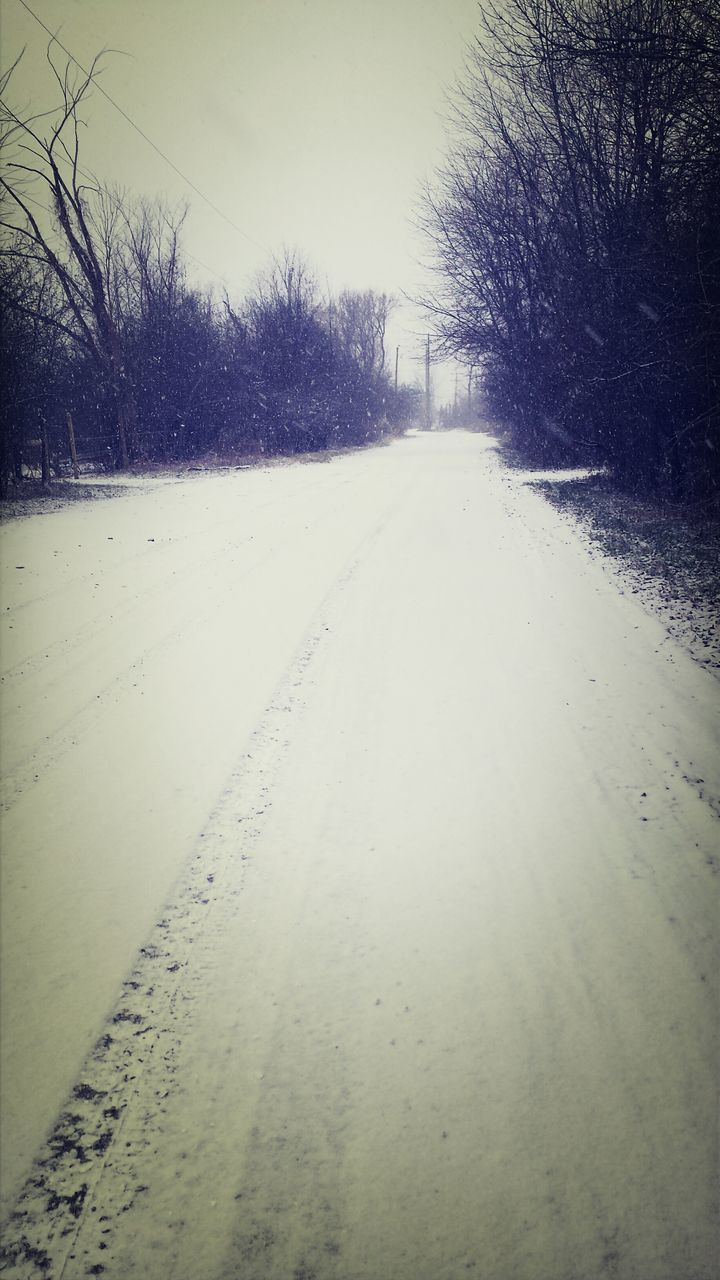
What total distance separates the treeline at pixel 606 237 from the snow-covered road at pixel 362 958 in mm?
→ 5668

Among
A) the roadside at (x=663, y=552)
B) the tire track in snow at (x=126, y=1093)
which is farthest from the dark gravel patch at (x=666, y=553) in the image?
the tire track in snow at (x=126, y=1093)

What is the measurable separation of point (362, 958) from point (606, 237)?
41.6 feet

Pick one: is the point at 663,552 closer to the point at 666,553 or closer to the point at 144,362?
the point at 666,553

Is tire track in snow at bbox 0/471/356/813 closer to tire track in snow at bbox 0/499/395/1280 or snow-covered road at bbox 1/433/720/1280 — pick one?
snow-covered road at bbox 1/433/720/1280

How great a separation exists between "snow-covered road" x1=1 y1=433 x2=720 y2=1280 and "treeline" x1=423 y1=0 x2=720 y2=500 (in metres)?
5.67

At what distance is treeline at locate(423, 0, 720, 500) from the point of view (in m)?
6.22

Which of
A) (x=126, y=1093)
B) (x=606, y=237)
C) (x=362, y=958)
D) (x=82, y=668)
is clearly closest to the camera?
(x=126, y=1093)

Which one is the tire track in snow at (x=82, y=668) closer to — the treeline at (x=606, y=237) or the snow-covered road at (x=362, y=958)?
the snow-covered road at (x=362, y=958)

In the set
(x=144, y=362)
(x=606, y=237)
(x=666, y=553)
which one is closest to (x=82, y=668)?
(x=666, y=553)

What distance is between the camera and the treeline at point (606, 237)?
6.22m

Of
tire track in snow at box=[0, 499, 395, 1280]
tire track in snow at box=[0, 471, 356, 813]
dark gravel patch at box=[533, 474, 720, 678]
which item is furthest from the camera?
dark gravel patch at box=[533, 474, 720, 678]

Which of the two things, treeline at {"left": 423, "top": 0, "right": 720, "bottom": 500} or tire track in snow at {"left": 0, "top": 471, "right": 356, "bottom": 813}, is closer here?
tire track in snow at {"left": 0, "top": 471, "right": 356, "bottom": 813}

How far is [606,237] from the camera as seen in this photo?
1035 cm

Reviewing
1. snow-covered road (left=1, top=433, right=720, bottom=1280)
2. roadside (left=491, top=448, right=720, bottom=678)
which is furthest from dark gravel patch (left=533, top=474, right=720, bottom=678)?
snow-covered road (left=1, top=433, right=720, bottom=1280)
